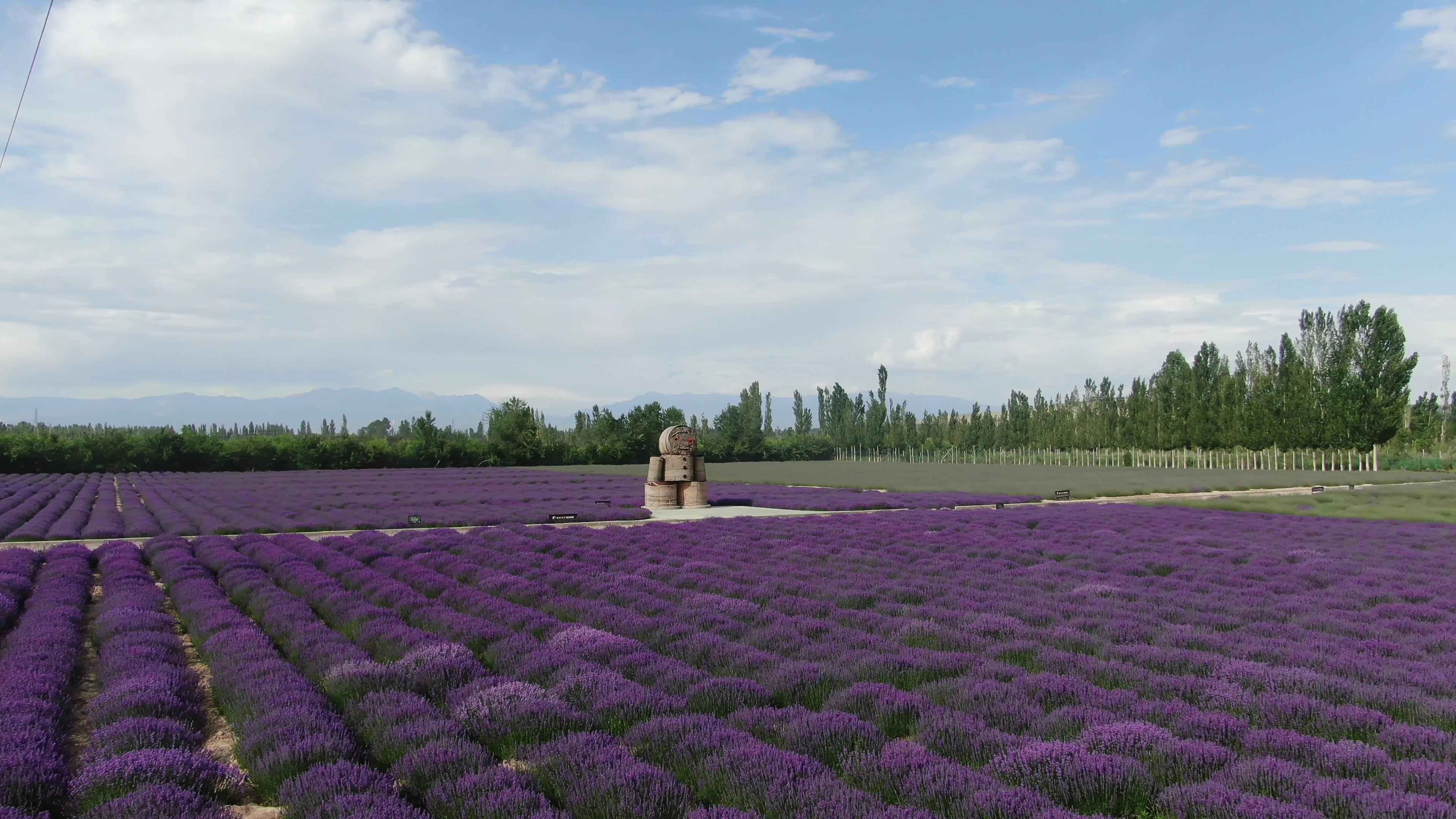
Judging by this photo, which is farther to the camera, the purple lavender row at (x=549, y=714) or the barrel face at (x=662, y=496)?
the barrel face at (x=662, y=496)

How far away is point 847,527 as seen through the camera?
76.8ft

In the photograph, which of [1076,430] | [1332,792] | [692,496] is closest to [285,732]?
[1332,792]

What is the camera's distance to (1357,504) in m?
32.4

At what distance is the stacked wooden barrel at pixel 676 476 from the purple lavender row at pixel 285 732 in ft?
72.0

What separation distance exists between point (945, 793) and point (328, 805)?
389 cm

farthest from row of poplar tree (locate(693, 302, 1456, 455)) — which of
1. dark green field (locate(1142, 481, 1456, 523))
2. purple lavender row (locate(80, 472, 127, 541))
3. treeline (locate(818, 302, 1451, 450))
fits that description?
purple lavender row (locate(80, 472, 127, 541))

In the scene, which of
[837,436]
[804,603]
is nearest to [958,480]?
[804,603]

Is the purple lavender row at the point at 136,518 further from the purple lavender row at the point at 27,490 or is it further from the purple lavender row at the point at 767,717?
the purple lavender row at the point at 767,717

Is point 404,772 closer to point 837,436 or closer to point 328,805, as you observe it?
point 328,805

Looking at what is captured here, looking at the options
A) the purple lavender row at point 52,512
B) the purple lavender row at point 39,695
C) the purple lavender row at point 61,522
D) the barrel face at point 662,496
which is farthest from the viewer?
the barrel face at point 662,496

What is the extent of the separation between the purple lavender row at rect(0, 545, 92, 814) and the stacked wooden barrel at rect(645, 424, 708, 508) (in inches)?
800

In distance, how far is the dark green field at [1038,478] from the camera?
44.5 m

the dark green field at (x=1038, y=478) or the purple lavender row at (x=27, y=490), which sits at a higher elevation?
the purple lavender row at (x=27, y=490)

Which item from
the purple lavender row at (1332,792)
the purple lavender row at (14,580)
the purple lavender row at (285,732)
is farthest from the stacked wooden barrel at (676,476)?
the purple lavender row at (1332,792)
